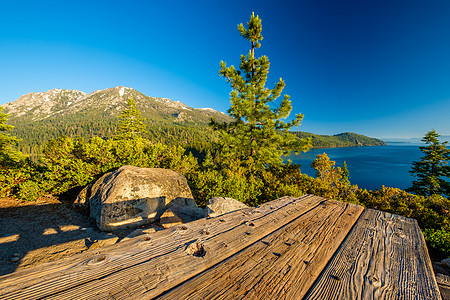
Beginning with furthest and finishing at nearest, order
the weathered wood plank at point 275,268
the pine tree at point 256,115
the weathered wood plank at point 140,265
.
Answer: the pine tree at point 256,115 < the weathered wood plank at point 275,268 < the weathered wood plank at point 140,265

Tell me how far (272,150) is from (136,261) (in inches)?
360

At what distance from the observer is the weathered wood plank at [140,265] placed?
37.6 inches

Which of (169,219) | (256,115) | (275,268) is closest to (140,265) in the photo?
(275,268)

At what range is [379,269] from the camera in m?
1.31

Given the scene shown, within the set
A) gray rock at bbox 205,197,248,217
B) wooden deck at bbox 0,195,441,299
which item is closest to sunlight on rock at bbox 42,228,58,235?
gray rock at bbox 205,197,248,217

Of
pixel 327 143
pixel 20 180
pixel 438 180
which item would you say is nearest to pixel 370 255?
pixel 20 180

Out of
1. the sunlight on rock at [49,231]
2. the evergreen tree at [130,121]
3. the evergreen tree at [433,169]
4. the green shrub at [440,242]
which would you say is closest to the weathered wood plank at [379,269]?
the green shrub at [440,242]

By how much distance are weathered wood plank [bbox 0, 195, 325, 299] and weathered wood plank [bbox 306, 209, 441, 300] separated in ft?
2.15

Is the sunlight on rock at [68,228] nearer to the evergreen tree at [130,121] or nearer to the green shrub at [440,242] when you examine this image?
the green shrub at [440,242]

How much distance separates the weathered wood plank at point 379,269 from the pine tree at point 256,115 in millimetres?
7565

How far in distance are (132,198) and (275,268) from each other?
5374 mm

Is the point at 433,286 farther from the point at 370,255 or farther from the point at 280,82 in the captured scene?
the point at 280,82

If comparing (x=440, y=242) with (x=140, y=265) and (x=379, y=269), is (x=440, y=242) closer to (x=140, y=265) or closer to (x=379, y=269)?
(x=379, y=269)

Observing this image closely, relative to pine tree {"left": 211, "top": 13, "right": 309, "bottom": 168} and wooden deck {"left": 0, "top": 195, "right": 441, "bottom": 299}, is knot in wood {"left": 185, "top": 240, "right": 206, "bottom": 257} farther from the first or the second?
pine tree {"left": 211, "top": 13, "right": 309, "bottom": 168}
